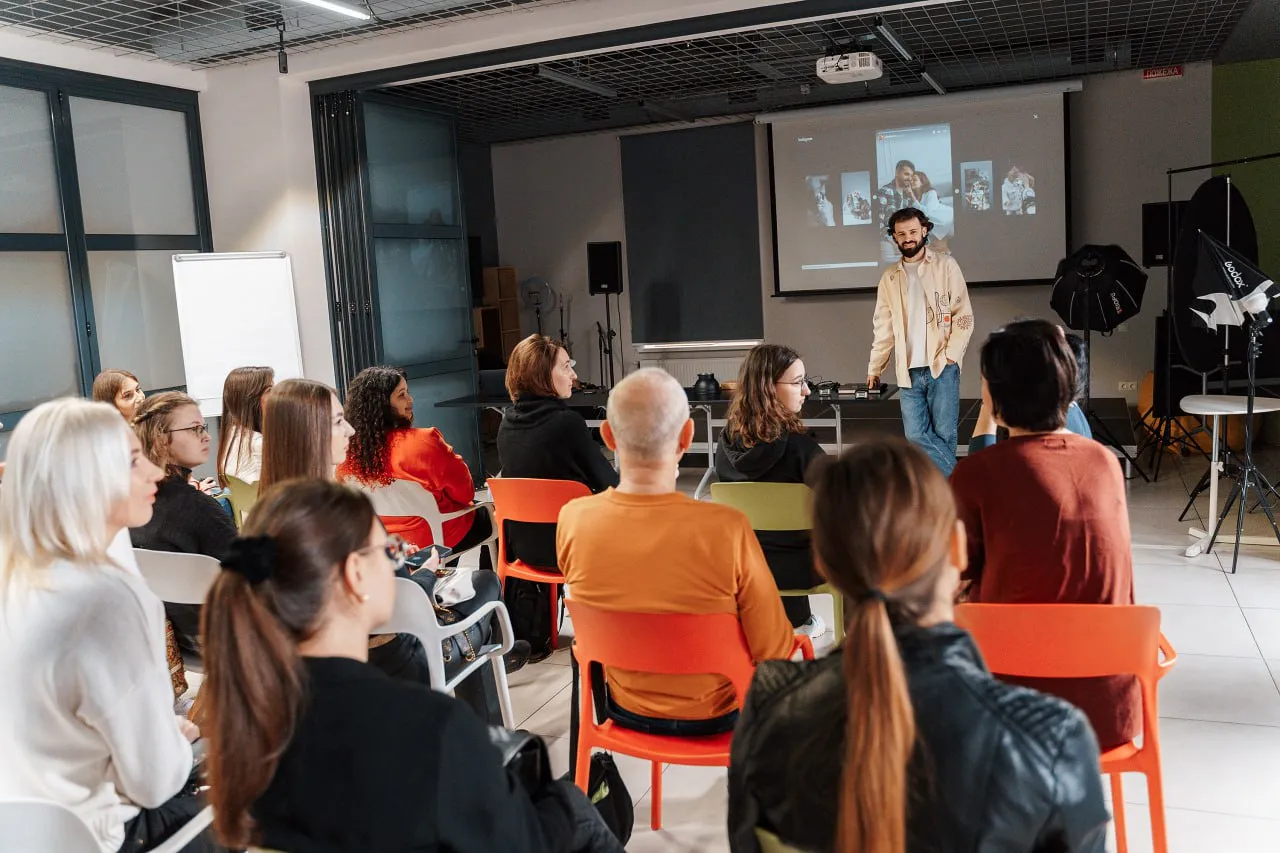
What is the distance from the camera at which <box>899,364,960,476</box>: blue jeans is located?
5.83 meters

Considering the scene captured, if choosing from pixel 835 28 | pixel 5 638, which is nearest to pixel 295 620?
pixel 5 638

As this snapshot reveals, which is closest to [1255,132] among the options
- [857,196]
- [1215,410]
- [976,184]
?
[976,184]

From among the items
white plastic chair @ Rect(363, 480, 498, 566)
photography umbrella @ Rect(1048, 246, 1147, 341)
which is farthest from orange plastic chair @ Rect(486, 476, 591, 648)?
photography umbrella @ Rect(1048, 246, 1147, 341)

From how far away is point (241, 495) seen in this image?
3896 mm

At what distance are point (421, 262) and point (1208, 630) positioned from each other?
18.7 ft

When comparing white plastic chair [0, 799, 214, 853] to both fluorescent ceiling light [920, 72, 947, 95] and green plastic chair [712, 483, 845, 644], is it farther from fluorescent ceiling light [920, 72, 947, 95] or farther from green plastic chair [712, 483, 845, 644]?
fluorescent ceiling light [920, 72, 947, 95]

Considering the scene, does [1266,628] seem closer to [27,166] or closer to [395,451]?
[395,451]

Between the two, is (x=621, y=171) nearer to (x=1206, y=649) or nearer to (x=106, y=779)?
(x=1206, y=649)

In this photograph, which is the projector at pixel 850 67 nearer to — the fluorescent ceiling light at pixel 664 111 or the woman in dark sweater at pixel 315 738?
the fluorescent ceiling light at pixel 664 111

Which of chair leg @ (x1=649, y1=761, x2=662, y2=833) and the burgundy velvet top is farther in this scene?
chair leg @ (x1=649, y1=761, x2=662, y2=833)

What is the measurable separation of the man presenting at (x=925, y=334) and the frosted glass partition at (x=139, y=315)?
4186mm

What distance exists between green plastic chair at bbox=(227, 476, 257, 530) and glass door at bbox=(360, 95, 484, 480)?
3346mm

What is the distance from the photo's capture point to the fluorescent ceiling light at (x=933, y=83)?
7784 mm

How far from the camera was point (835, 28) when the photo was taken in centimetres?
664
